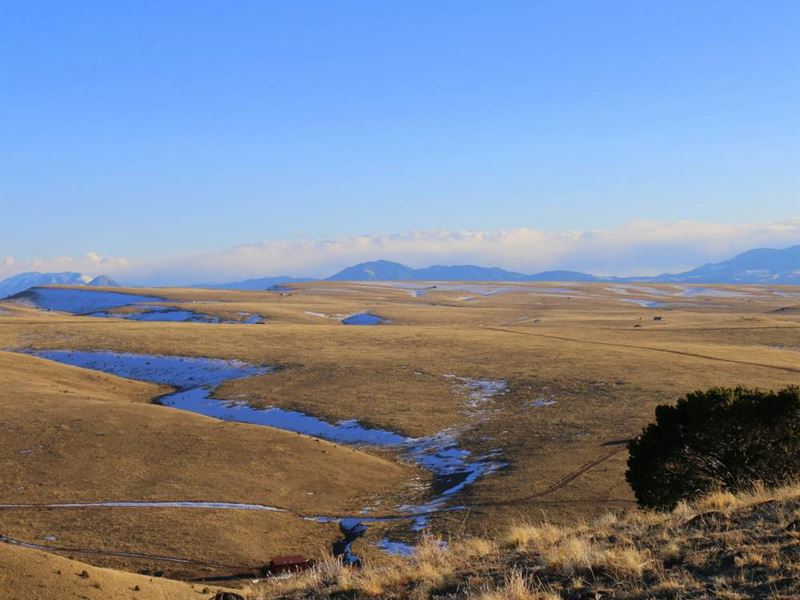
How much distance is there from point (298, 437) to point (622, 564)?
2589cm

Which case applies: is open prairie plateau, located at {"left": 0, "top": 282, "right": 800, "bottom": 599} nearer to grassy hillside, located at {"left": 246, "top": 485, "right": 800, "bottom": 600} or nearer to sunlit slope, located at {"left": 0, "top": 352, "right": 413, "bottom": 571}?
sunlit slope, located at {"left": 0, "top": 352, "right": 413, "bottom": 571}

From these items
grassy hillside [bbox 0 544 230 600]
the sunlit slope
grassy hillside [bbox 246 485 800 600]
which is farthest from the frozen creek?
grassy hillside [bbox 246 485 800 600]

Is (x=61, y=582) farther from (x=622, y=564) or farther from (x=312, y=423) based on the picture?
(x=312, y=423)

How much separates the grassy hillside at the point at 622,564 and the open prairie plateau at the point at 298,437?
4846mm

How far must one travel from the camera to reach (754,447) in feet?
65.5

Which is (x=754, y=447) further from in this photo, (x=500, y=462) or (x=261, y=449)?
(x=261, y=449)

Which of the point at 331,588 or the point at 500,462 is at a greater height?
the point at 331,588

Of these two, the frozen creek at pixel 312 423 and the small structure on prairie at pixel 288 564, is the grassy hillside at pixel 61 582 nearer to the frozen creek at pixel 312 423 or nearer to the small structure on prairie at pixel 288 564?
the small structure on prairie at pixel 288 564

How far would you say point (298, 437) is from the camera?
35.1 meters

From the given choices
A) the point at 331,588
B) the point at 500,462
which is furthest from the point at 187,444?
the point at 331,588

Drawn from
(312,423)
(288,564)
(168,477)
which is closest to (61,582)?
(288,564)

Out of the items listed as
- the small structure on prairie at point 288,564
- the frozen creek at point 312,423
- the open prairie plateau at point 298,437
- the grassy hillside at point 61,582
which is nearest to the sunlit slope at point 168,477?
the open prairie plateau at point 298,437

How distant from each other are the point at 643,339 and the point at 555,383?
3032 centimetres

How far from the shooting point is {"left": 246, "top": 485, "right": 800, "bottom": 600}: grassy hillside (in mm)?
Result: 9703
